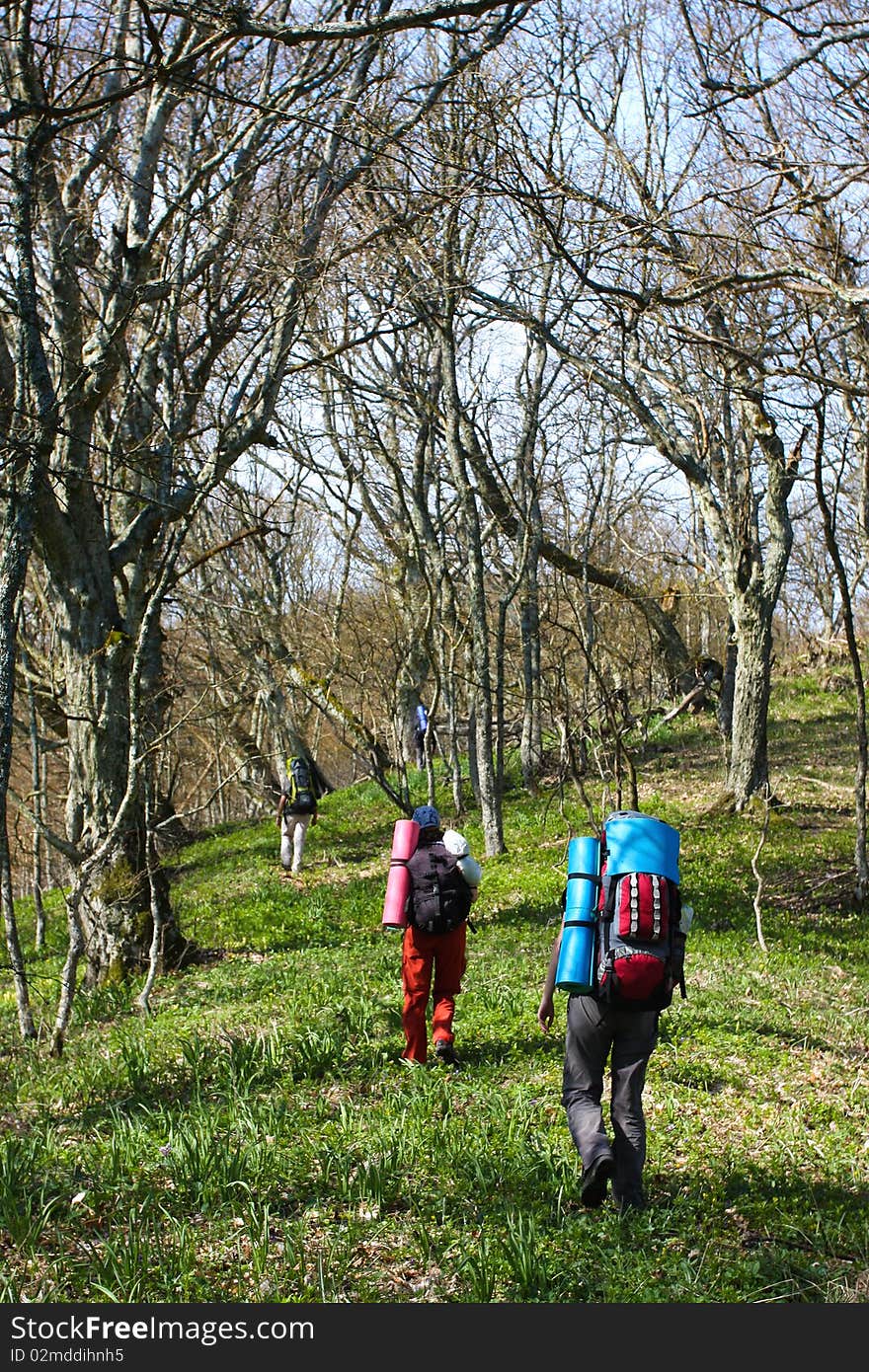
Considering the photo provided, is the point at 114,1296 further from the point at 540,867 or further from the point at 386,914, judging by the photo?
the point at 540,867

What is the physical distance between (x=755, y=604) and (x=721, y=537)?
3.19ft

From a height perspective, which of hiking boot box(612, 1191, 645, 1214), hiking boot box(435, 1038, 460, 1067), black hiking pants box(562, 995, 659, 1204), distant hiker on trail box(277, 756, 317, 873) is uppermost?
distant hiker on trail box(277, 756, 317, 873)

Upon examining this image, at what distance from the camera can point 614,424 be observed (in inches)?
759

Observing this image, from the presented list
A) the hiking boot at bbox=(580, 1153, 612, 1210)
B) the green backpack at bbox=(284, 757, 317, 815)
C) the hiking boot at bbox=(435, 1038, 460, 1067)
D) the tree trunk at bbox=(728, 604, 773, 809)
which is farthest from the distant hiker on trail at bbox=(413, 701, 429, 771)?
the hiking boot at bbox=(580, 1153, 612, 1210)

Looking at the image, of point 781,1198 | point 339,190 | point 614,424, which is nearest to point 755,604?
point 614,424

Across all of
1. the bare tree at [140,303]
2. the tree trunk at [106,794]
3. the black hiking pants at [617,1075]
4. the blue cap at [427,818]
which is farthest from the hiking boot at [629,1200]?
the tree trunk at [106,794]

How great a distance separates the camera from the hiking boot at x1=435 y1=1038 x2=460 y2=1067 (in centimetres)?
675

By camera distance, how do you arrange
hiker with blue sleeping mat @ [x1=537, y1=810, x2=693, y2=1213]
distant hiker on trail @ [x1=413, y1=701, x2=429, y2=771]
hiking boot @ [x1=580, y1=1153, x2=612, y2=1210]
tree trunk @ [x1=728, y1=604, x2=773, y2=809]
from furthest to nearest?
distant hiker on trail @ [x1=413, y1=701, x2=429, y2=771] < tree trunk @ [x1=728, y1=604, x2=773, y2=809] < hiker with blue sleeping mat @ [x1=537, y1=810, x2=693, y2=1213] < hiking boot @ [x1=580, y1=1153, x2=612, y2=1210]

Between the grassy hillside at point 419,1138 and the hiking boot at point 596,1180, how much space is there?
13 cm

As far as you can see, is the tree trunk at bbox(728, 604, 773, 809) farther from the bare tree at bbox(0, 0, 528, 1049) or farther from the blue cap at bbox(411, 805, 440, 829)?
the blue cap at bbox(411, 805, 440, 829)

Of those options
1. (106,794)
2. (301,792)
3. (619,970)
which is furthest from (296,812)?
(619,970)

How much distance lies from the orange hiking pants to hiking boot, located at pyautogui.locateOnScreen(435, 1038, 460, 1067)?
3cm

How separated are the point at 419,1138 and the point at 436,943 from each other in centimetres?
155

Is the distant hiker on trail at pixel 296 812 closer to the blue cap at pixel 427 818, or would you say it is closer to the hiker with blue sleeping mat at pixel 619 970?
the blue cap at pixel 427 818
